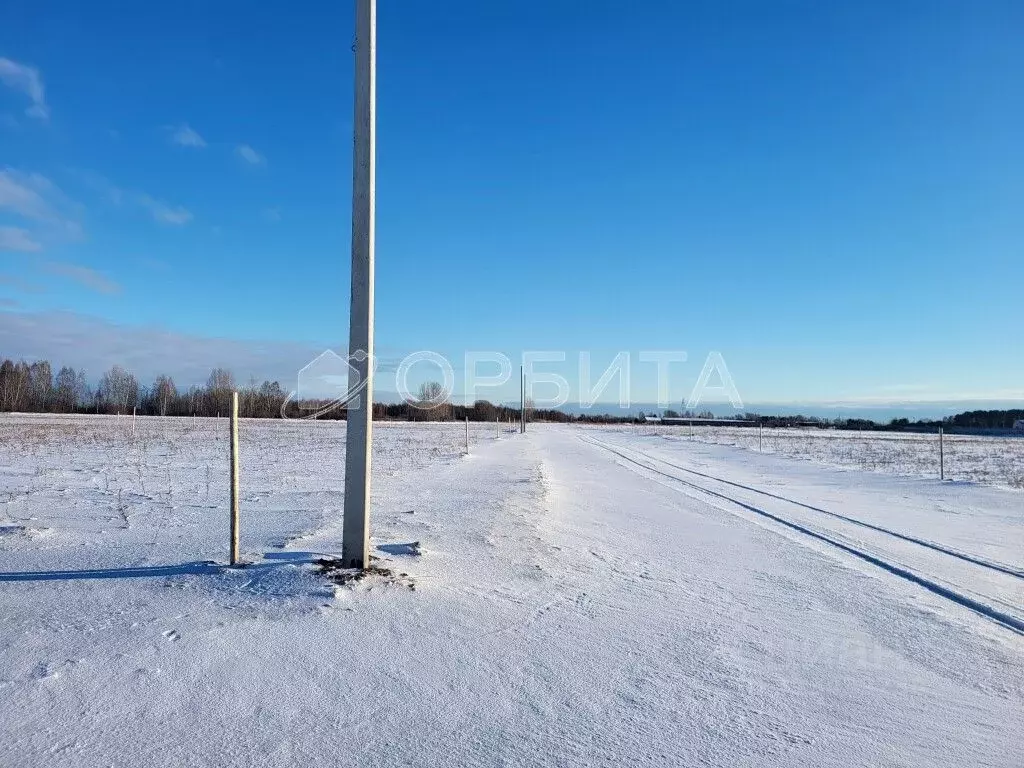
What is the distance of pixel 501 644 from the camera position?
3676 millimetres

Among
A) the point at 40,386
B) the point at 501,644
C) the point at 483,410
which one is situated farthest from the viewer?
the point at 483,410

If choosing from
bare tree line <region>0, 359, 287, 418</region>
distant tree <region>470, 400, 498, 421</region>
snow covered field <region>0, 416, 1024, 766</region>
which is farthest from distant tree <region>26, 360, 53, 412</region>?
snow covered field <region>0, 416, 1024, 766</region>

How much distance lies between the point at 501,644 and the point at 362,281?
2850 millimetres

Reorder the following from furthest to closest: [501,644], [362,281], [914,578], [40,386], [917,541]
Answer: [40,386]
[917,541]
[914,578]
[362,281]
[501,644]

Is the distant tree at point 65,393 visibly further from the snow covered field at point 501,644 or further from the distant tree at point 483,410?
the snow covered field at point 501,644

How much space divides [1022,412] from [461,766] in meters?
119

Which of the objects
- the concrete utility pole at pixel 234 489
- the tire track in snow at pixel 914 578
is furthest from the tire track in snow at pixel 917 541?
the concrete utility pole at pixel 234 489

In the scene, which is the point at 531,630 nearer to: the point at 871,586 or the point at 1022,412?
the point at 871,586

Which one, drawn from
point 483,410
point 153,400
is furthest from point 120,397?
point 483,410

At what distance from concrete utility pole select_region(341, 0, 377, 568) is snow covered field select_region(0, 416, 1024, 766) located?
0.45m

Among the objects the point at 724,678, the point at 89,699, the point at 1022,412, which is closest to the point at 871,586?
the point at 724,678

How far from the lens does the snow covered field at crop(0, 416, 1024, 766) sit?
2635mm

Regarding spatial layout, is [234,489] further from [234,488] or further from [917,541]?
[917,541]

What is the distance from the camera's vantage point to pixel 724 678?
3.35 meters
